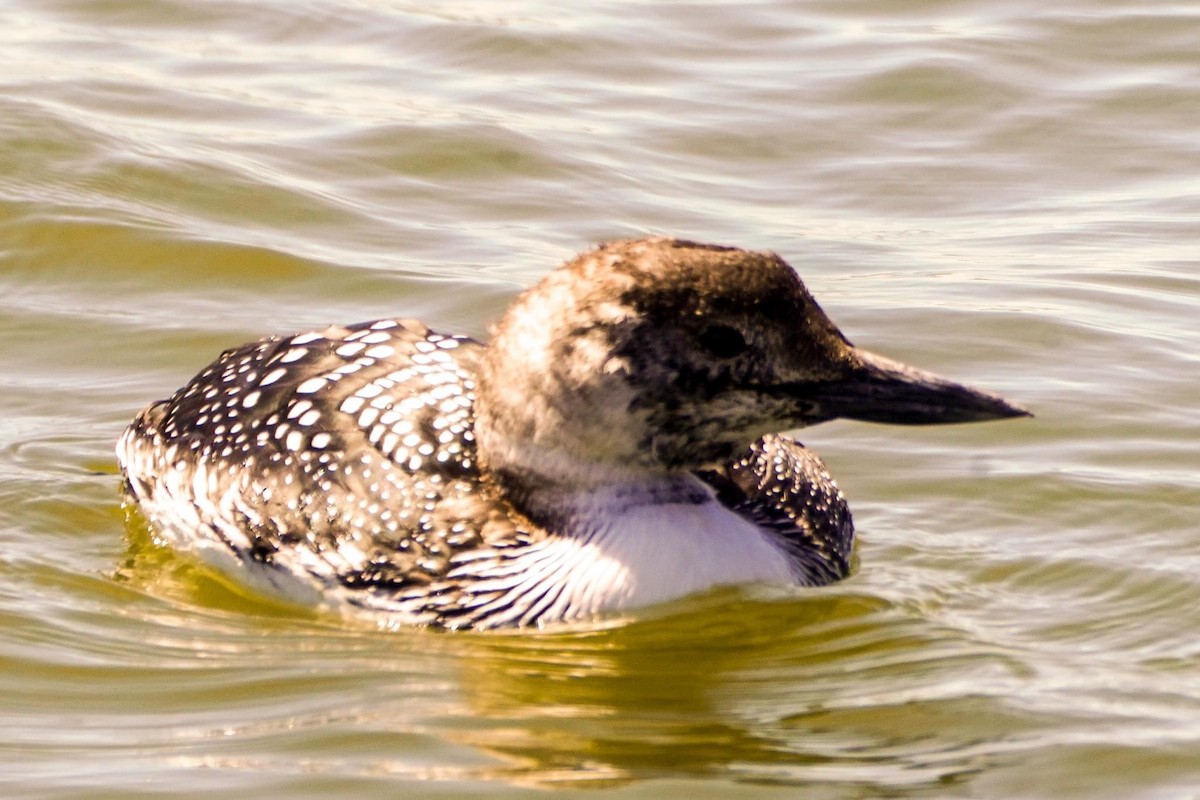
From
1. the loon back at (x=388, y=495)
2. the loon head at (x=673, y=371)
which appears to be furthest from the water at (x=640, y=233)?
the loon head at (x=673, y=371)

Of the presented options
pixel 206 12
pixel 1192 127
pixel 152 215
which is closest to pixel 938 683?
pixel 152 215

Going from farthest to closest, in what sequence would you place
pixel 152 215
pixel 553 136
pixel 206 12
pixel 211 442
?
pixel 206 12, pixel 553 136, pixel 152 215, pixel 211 442

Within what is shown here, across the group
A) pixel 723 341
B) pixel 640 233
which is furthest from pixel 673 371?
pixel 640 233

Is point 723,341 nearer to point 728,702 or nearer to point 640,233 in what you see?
point 728,702

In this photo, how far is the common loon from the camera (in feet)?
18.1

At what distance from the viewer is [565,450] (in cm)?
569

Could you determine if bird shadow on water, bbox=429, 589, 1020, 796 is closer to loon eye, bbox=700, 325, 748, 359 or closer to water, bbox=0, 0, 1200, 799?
water, bbox=0, 0, 1200, 799

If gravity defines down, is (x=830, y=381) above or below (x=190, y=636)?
above

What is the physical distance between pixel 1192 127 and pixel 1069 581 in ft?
14.8

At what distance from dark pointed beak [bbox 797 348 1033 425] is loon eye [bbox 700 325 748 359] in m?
0.21

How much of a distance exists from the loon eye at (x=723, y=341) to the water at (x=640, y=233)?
724 mm

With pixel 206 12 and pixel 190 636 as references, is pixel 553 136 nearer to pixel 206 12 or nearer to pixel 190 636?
pixel 206 12

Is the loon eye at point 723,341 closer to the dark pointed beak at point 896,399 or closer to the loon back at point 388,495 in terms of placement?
the dark pointed beak at point 896,399

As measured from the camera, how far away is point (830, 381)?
5.61 meters
